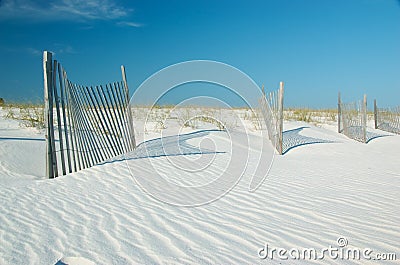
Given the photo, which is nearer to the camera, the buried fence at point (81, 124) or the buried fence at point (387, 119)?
the buried fence at point (81, 124)

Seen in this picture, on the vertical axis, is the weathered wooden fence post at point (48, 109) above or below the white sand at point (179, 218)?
above

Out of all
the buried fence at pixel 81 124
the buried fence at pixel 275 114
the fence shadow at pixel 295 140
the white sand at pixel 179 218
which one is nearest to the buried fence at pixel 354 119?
the fence shadow at pixel 295 140

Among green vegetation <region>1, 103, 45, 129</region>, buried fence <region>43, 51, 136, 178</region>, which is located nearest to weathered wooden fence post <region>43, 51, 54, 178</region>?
buried fence <region>43, 51, 136, 178</region>

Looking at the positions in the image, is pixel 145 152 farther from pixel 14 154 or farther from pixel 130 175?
pixel 14 154

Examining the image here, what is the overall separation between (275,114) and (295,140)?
3491 millimetres

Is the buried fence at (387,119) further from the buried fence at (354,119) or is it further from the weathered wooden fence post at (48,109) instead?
the weathered wooden fence post at (48,109)

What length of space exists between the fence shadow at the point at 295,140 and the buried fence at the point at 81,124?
17.0 ft

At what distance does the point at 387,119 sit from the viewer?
18.7m

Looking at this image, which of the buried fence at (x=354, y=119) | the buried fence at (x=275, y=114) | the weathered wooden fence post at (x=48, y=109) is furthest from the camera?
the buried fence at (x=354, y=119)

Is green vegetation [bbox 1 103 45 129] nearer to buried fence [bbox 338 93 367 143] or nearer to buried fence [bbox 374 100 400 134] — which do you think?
buried fence [bbox 338 93 367 143]

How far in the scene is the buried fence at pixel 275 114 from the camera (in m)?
9.91

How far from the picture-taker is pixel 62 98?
623 centimetres

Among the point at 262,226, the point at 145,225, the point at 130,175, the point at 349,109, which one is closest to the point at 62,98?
the point at 130,175

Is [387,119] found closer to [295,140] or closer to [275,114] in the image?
[295,140]
